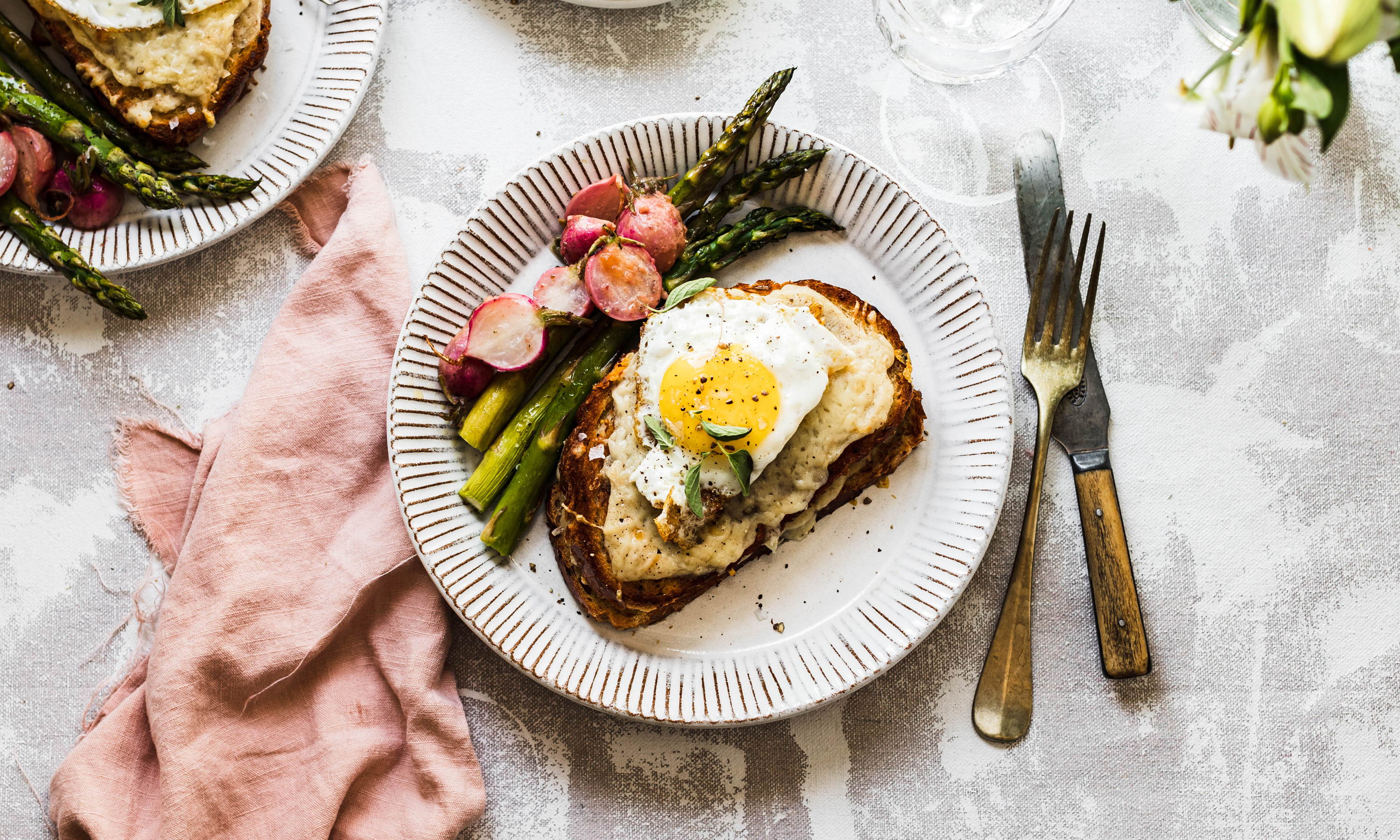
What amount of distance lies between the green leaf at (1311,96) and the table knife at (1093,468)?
1947 millimetres

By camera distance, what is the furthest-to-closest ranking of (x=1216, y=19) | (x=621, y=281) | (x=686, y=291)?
(x=1216, y=19)
(x=621, y=281)
(x=686, y=291)

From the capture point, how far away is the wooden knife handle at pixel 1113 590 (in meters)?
4.11

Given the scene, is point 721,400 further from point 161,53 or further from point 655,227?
point 161,53

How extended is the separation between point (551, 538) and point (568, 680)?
25.2 inches

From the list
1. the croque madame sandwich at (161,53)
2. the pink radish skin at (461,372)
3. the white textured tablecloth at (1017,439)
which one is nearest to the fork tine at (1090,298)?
the white textured tablecloth at (1017,439)

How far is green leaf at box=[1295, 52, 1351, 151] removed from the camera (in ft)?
7.30

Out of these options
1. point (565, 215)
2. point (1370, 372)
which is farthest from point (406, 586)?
point (1370, 372)

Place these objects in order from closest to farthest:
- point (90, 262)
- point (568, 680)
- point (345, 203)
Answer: point (568, 680) < point (90, 262) < point (345, 203)

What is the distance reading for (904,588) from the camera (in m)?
4.06

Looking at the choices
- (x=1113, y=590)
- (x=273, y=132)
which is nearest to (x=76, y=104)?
(x=273, y=132)

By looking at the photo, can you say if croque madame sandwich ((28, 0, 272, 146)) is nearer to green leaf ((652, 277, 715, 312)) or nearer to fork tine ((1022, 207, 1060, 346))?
green leaf ((652, 277, 715, 312))

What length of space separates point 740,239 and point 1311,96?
2.34 metres

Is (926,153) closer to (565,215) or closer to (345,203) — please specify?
(565,215)

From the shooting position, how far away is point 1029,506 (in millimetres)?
4133
